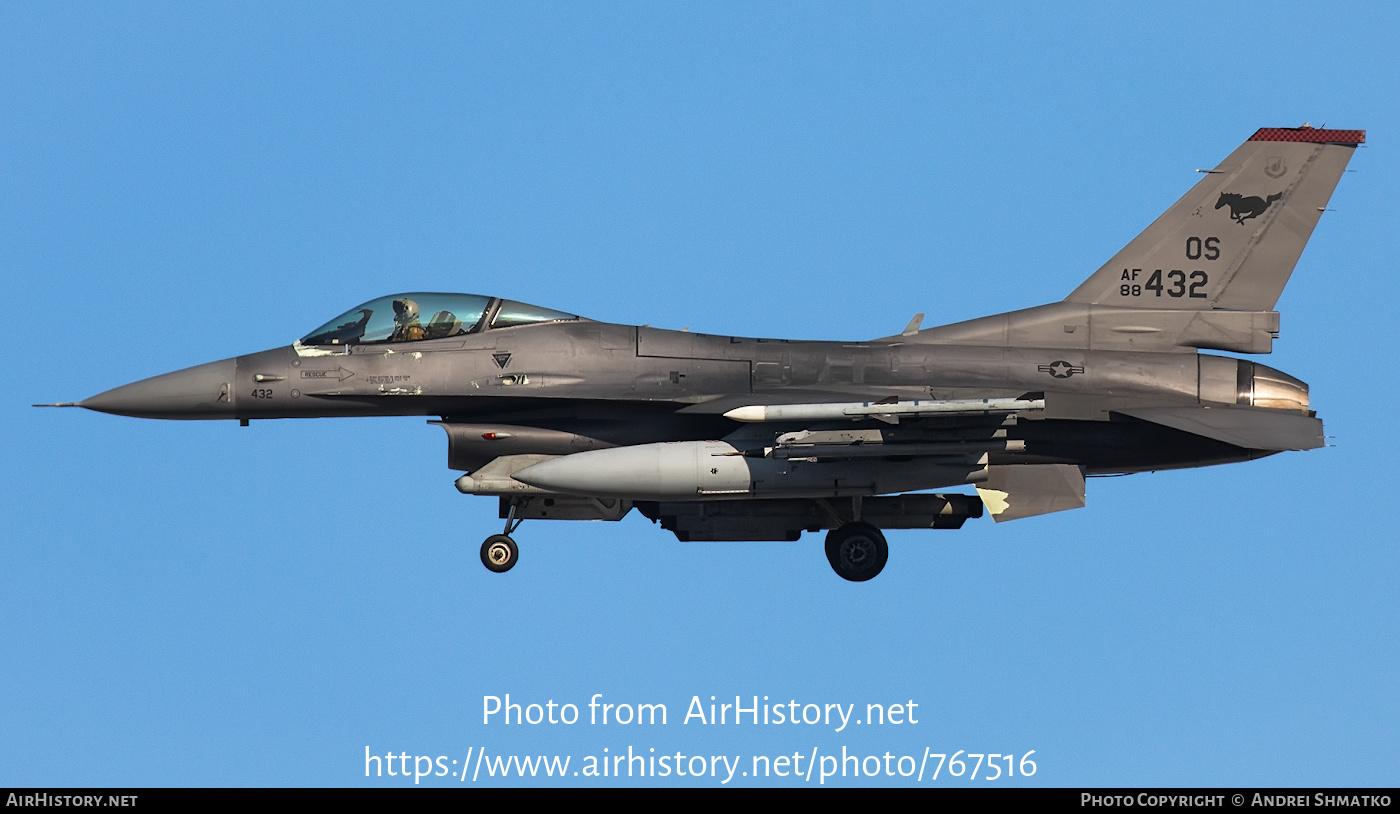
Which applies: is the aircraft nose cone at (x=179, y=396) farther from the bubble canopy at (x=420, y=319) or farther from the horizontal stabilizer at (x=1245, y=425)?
the horizontal stabilizer at (x=1245, y=425)

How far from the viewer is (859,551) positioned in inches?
708

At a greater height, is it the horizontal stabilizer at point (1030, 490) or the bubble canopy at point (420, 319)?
the bubble canopy at point (420, 319)

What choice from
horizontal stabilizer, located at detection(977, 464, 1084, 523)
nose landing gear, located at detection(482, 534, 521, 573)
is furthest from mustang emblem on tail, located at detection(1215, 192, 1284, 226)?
nose landing gear, located at detection(482, 534, 521, 573)

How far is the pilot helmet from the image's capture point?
18.0 m

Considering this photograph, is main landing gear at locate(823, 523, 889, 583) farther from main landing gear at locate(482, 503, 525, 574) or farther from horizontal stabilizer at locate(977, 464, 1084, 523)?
main landing gear at locate(482, 503, 525, 574)

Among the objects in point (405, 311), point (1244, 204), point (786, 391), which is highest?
point (1244, 204)

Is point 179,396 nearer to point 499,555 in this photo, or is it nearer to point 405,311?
point 405,311

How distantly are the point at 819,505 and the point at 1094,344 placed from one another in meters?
3.07

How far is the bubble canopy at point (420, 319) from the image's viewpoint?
1800cm

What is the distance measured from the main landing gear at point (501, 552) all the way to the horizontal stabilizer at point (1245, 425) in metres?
5.82

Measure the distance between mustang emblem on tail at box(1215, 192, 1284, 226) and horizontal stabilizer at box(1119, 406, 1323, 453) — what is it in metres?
2.12

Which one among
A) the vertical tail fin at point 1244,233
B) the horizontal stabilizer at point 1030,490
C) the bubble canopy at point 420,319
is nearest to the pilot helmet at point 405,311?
the bubble canopy at point 420,319

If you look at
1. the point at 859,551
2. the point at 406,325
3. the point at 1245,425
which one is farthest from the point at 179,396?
the point at 1245,425

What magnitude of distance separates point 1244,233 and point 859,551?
16.0 feet
